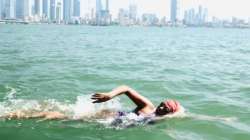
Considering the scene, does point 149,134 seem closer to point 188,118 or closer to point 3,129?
point 188,118

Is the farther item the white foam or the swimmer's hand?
the white foam

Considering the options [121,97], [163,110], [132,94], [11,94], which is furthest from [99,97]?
[11,94]

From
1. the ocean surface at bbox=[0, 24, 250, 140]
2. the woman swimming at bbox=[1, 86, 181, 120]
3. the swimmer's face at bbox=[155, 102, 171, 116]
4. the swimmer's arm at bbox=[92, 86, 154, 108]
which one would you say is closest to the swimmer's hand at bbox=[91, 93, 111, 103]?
the swimmer's arm at bbox=[92, 86, 154, 108]

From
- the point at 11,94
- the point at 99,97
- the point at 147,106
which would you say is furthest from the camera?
the point at 11,94

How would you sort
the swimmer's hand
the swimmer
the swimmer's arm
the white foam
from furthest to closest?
1. the white foam
2. the swimmer
3. the swimmer's arm
4. the swimmer's hand

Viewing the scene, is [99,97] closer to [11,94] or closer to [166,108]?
[166,108]

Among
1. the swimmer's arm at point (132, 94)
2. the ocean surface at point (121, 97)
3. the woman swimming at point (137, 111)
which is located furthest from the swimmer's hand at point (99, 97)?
the ocean surface at point (121, 97)

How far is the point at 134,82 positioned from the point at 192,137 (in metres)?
7.15

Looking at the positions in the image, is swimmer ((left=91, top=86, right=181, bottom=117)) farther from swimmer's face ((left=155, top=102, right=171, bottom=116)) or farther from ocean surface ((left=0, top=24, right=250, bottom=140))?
ocean surface ((left=0, top=24, right=250, bottom=140))

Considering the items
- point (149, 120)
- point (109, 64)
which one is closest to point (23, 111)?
point (149, 120)

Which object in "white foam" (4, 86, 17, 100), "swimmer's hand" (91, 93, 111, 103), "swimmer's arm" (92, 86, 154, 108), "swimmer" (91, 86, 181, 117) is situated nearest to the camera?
"swimmer's hand" (91, 93, 111, 103)

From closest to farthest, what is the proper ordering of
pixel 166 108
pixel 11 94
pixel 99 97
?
1. pixel 99 97
2. pixel 166 108
3. pixel 11 94

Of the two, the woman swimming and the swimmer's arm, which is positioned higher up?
the swimmer's arm

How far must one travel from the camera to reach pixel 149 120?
36.7 ft
